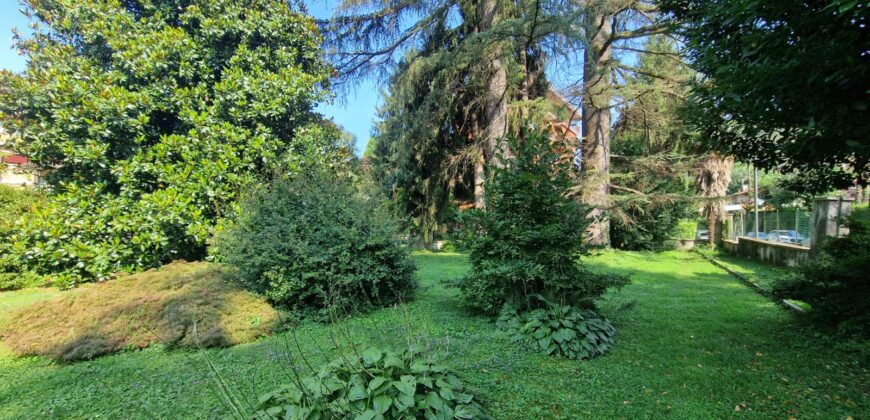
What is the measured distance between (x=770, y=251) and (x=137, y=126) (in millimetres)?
15675

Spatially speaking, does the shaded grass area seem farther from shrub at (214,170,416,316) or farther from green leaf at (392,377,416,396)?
green leaf at (392,377,416,396)

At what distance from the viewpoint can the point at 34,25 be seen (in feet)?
25.3

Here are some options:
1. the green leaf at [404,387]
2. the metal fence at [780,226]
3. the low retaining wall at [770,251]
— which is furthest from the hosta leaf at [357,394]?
the metal fence at [780,226]

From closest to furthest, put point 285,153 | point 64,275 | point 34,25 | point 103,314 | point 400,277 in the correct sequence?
point 103,314
point 400,277
point 64,275
point 34,25
point 285,153

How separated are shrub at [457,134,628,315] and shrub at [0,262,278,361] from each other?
2.97 metres

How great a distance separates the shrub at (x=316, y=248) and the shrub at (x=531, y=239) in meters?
1.64

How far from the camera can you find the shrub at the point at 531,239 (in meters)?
4.27

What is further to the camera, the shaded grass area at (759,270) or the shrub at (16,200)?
the shrub at (16,200)

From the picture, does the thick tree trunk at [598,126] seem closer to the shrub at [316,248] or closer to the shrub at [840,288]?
the shrub at [840,288]

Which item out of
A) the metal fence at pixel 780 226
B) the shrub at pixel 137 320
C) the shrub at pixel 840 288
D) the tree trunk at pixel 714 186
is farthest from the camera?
the tree trunk at pixel 714 186

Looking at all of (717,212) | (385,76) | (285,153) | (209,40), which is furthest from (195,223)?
(717,212)

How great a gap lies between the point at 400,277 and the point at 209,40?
6.71 metres

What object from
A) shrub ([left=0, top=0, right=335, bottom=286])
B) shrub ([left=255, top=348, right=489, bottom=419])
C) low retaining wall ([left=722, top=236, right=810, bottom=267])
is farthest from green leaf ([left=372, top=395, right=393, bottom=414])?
low retaining wall ([left=722, top=236, right=810, bottom=267])

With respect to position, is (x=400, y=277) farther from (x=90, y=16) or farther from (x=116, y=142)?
(x=90, y=16)
